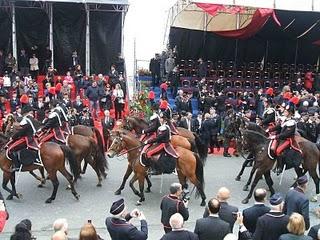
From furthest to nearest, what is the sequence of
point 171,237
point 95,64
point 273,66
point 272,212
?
1. point 273,66
2. point 95,64
3. point 272,212
4. point 171,237

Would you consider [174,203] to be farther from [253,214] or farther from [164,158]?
[164,158]

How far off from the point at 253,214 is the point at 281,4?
16230 mm

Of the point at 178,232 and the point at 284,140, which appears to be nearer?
the point at 178,232

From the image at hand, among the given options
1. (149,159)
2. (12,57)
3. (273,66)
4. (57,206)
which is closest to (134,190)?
(149,159)

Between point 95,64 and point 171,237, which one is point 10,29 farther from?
point 171,237

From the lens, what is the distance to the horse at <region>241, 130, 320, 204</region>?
39.4ft

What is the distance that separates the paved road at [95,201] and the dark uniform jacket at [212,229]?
140 inches

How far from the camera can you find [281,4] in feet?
70.4

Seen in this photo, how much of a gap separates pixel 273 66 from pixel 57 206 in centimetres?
1840

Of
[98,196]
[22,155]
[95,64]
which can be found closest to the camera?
[22,155]

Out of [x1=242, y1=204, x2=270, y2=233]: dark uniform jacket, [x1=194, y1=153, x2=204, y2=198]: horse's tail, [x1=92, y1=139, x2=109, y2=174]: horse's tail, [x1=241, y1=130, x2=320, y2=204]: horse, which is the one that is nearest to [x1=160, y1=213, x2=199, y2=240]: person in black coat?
[x1=242, y1=204, x2=270, y2=233]: dark uniform jacket

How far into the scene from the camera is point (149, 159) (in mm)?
11445

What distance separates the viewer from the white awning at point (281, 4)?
Answer: 20734 mm

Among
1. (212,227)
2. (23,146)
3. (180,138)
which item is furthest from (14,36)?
(212,227)
